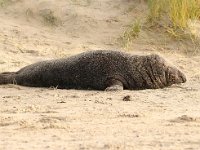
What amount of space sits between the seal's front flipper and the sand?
0.19 metres

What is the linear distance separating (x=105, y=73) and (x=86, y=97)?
1.12 meters

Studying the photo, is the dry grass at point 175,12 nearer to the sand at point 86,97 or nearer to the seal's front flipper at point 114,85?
the sand at point 86,97

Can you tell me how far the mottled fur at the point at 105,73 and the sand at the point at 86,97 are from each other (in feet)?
0.96

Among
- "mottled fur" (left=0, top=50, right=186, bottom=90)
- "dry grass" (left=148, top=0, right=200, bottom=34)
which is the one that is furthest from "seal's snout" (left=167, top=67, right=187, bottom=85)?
"dry grass" (left=148, top=0, right=200, bottom=34)

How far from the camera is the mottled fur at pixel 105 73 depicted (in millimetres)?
8422

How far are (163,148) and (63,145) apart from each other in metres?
0.73

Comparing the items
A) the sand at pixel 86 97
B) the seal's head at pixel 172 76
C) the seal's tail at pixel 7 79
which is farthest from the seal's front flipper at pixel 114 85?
the seal's tail at pixel 7 79

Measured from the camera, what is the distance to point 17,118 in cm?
581

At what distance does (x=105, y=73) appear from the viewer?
8438 millimetres

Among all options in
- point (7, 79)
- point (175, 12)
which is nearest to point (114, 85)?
point (7, 79)

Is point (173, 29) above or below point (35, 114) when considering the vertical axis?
above

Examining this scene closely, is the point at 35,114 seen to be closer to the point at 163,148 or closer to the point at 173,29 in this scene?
the point at 163,148

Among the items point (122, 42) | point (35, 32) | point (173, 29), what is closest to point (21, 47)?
point (35, 32)

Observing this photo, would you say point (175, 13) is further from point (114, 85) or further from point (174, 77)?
point (114, 85)
